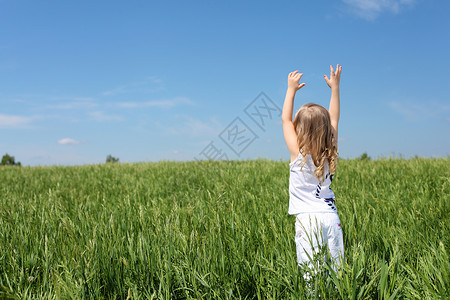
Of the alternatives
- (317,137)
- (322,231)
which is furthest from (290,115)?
(322,231)

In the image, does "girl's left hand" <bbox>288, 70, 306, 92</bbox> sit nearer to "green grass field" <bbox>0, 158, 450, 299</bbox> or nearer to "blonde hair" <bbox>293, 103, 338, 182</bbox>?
"blonde hair" <bbox>293, 103, 338, 182</bbox>

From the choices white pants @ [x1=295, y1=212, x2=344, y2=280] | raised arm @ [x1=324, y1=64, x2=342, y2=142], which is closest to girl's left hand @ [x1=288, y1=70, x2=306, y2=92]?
raised arm @ [x1=324, y1=64, x2=342, y2=142]

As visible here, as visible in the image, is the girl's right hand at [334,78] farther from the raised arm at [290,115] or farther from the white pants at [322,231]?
the white pants at [322,231]

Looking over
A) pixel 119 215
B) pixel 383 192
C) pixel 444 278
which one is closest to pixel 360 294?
pixel 444 278

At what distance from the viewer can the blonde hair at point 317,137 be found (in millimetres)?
2357

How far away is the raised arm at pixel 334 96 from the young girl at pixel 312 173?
0.14 metres

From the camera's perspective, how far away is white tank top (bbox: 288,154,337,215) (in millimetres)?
2355

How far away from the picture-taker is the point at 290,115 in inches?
97.7

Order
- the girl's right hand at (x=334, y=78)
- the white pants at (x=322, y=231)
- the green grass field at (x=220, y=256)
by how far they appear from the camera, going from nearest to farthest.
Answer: the green grass field at (x=220, y=256), the white pants at (x=322, y=231), the girl's right hand at (x=334, y=78)

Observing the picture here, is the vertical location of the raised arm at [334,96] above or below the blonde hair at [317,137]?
above

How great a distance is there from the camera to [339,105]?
2.69 meters

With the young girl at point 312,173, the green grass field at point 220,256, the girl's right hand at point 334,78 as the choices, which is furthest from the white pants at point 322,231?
the girl's right hand at point 334,78

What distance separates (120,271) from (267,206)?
1.85 meters

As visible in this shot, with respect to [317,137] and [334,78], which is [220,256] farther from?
[334,78]
